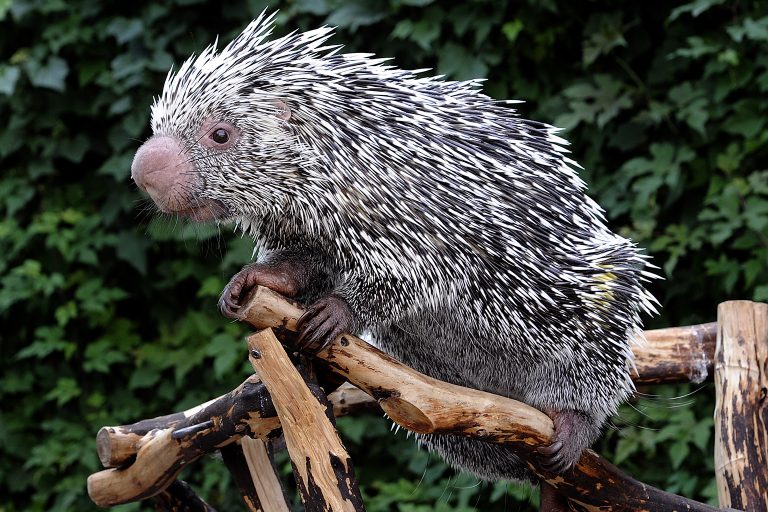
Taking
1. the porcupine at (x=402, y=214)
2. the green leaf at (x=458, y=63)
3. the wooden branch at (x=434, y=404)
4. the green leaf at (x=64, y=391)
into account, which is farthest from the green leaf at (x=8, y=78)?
the wooden branch at (x=434, y=404)

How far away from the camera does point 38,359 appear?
4594mm

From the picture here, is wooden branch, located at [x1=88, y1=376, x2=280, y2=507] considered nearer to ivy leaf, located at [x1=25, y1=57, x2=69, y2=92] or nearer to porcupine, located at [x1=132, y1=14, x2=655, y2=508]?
porcupine, located at [x1=132, y1=14, x2=655, y2=508]

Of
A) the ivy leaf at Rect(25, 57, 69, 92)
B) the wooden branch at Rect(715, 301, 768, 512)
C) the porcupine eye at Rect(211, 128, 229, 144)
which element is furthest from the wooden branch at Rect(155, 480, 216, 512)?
the ivy leaf at Rect(25, 57, 69, 92)

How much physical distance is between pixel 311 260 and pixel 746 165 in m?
2.00

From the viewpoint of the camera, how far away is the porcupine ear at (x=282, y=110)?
196 centimetres

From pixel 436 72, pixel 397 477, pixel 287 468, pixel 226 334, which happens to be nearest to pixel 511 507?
pixel 397 477

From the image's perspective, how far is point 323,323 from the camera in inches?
74.8

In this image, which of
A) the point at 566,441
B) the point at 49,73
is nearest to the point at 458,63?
the point at 49,73

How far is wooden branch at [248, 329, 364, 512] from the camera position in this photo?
6.30 feet

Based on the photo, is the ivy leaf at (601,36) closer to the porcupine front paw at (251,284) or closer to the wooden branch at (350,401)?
the wooden branch at (350,401)

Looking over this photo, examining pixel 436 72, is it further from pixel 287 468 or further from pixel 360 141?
pixel 360 141

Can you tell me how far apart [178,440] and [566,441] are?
36.0 inches

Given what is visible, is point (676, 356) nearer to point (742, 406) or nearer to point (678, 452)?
point (742, 406)

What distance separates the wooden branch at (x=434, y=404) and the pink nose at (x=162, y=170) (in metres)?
0.25
